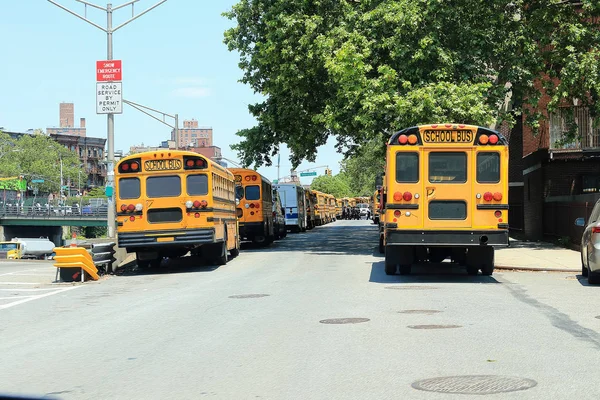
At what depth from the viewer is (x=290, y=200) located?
5772 centimetres

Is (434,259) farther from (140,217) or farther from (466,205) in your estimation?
(140,217)

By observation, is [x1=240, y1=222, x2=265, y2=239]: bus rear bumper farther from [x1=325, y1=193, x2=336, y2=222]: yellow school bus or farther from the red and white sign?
[x1=325, y1=193, x2=336, y2=222]: yellow school bus

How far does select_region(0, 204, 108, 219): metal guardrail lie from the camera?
326ft

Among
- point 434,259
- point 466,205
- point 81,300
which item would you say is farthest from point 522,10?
point 81,300

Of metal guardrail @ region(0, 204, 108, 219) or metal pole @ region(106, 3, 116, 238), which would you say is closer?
metal pole @ region(106, 3, 116, 238)

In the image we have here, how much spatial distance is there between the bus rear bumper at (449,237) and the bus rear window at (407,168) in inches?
43.5

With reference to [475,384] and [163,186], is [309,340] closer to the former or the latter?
[475,384]

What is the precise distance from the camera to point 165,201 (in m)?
22.7

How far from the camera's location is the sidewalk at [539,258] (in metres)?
21.3

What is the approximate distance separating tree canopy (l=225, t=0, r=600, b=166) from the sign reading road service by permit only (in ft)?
17.5

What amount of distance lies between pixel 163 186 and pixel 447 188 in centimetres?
849

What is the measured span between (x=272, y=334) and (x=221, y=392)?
3.34m

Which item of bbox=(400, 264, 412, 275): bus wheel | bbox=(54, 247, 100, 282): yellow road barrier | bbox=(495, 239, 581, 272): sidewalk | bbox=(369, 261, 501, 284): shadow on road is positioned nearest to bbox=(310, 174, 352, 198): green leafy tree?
bbox=(495, 239, 581, 272): sidewalk

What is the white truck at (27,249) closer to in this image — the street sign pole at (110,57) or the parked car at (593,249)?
the street sign pole at (110,57)
